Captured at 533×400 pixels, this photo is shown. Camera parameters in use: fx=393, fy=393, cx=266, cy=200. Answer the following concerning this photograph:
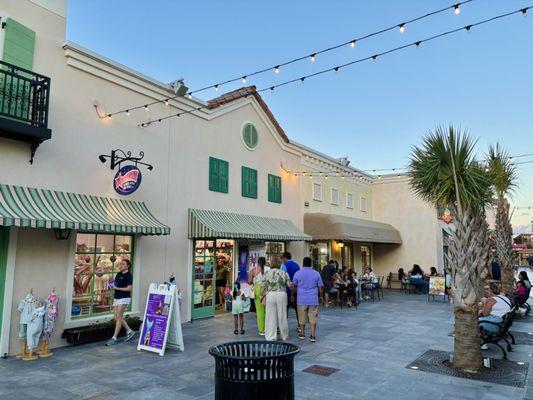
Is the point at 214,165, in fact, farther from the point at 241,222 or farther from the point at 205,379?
the point at 205,379

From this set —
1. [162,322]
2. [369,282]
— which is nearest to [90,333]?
[162,322]

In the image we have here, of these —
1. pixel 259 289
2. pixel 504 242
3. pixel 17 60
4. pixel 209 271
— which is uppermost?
pixel 17 60

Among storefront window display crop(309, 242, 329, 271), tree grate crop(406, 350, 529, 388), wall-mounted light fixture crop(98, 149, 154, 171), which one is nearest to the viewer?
tree grate crop(406, 350, 529, 388)

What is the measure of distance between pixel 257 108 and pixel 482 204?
868 centimetres

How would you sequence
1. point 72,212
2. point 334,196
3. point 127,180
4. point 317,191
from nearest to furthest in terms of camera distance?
point 72,212
point 127,180
point 317,191
point 334,196

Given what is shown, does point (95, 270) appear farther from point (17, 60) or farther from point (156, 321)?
point (17, 60)

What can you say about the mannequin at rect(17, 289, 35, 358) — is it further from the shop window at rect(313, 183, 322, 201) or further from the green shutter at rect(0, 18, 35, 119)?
the shop window at rect(313, 183, 322, 201)

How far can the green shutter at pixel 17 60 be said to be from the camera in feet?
23.3

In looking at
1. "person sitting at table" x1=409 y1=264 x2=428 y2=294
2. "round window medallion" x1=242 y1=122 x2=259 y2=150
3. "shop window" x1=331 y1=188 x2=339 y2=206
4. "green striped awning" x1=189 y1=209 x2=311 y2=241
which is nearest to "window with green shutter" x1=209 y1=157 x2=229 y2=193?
"green striped awning" x1=189 y1=209 x2=311 y2=241

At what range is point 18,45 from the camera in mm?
7551

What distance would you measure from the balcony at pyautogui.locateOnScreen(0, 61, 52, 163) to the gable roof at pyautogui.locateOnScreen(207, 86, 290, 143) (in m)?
5.14

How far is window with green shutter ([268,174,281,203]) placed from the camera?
14.3m

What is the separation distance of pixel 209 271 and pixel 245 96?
5.89 metres

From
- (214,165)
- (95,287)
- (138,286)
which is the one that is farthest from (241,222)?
(95,287)
